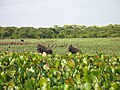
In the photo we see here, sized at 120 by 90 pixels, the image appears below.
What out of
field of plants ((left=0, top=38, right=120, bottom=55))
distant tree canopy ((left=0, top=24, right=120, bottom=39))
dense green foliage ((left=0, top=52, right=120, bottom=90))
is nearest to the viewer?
dense green foliage ((left=0, top=52, right=120, bottom=90))

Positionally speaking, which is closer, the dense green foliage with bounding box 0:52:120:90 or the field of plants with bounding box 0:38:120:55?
the dense green foliage with bounding box 0:52:120:90

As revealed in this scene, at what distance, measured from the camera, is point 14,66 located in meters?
5.76

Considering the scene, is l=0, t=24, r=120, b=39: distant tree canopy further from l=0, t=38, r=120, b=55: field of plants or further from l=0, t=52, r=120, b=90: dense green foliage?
l=0, t=52, r=120, b=90: dense green foliage

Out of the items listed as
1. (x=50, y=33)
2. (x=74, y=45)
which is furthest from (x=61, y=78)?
(x=50, y=33)

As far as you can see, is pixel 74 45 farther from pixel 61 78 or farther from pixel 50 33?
pixel 50 33

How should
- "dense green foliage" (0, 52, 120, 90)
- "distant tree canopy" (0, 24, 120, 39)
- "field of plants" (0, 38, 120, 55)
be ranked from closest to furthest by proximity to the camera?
"dense green foliage" (0, 52, 120, 90) → "field of plants" (0, 38, 120, 55) → "distant tree canopy" (0, 24, 120, 39)

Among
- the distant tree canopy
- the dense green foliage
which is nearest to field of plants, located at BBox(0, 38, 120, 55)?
the dense green foliage

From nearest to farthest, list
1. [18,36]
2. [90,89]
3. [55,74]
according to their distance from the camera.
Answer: [90,89] → [55,74] → [18,36]

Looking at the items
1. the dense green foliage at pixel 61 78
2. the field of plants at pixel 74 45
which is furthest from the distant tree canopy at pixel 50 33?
the dense green foliage at pixel 61 78

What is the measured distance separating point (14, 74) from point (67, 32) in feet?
114

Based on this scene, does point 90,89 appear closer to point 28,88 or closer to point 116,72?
point 28,88

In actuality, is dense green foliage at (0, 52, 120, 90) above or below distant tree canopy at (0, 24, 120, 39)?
above

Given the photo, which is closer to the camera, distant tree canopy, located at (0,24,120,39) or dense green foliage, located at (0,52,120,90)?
dense green foliage, located at (0,52,120,90)

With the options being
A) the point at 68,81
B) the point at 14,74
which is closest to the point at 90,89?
the point at 68,81
